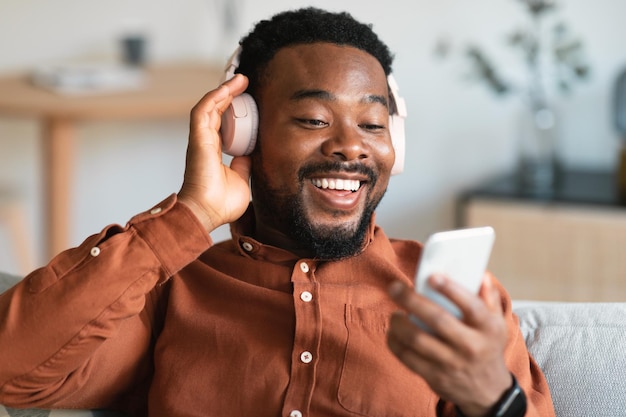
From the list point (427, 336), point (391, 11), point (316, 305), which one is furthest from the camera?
point (391, 11)

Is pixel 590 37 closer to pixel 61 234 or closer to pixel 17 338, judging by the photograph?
pixel 61 234

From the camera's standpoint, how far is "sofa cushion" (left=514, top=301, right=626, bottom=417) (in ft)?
4.14

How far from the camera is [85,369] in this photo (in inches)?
45.8

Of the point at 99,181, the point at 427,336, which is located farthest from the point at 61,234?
the point at 427,336

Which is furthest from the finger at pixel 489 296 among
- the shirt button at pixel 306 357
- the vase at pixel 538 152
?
the vase at pixel 538 152

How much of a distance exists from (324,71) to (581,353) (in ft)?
1.74

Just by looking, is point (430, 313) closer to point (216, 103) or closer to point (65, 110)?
point (216, 103)

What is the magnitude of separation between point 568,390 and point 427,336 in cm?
51

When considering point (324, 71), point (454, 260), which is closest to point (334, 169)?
point (324, 71)

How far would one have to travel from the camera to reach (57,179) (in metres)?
2.80

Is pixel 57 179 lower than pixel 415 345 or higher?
lower

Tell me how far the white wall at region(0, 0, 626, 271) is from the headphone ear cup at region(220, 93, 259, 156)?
5.33ft

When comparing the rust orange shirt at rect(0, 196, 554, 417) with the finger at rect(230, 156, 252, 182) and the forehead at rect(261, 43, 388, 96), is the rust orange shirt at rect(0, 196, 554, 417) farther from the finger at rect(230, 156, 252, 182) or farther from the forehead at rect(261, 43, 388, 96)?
the forehead at rect(261, 43, 388, 96)

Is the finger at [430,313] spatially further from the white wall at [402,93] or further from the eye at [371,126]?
the white wall at [402,93]
